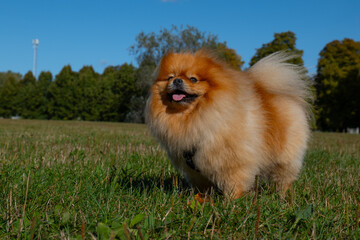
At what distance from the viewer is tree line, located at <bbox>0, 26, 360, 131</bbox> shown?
3172 cm

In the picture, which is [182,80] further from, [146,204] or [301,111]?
[301,111]

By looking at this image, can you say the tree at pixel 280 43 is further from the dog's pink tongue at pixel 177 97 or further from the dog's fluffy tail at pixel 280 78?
the dog's pink tongue at pixel 177 97

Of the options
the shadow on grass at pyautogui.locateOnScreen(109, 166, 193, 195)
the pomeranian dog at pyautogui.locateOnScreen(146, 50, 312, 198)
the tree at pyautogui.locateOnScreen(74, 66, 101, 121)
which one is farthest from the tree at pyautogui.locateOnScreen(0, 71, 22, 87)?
the pomeranian dog at pyautogui.locateOnScreen(146, 50, 312, 198)

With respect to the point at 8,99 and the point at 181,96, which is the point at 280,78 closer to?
the point at 181,96

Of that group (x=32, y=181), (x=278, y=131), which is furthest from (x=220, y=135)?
(x=32, y=181)

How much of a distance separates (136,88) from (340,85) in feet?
71.1

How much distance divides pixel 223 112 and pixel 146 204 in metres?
1.03

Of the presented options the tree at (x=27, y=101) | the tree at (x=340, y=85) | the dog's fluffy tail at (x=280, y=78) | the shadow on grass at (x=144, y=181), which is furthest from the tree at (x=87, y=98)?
the dog's fluffy tail at (x=280, y=78)

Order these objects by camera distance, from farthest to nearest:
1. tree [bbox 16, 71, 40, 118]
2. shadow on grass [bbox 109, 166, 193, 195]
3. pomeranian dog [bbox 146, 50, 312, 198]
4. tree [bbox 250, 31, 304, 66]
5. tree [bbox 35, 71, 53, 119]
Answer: tree [bbox 16, 71, 40, 118], tree [bbox 35, 71, 53, 119], tree [bbox 250, 31, 304, 66], shadow on grass [bbox 109, 166, 193, 195], pomeranian dog [bbox 146, 50, 312, 198]

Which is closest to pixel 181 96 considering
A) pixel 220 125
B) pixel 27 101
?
pixel 220 125

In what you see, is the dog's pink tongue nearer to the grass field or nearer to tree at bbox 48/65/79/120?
the grass field

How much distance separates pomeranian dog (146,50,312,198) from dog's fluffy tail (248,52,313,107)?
5.9 inches

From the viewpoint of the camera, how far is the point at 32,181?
112 inches

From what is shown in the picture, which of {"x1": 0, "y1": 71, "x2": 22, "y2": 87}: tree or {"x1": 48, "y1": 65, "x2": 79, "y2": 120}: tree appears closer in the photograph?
{"x1": 48, "y1": 65, "x2": 79, "y2": 120}: tree
